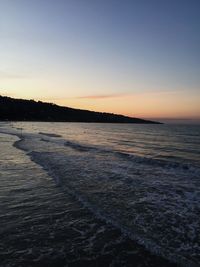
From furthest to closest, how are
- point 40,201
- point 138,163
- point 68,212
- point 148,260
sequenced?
point 138,163
point 40,201
point 68,212
point 148,260

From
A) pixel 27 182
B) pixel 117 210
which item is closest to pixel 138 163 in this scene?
pixel 27 182

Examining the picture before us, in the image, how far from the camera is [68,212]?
31.7ft

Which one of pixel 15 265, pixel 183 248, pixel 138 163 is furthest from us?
pixel 138 163

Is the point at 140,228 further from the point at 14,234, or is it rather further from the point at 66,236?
the point at 14,234

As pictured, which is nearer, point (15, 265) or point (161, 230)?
point (15, 265)

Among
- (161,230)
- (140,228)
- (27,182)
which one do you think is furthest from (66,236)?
(27,182)

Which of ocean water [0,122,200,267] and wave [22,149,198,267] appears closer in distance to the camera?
ocean water [0,122,200,267]

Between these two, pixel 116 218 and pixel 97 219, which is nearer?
pixel 97 219

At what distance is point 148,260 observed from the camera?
6586mm

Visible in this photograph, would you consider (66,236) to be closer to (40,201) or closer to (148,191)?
(40,201)

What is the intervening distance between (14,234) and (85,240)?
6.46 feet

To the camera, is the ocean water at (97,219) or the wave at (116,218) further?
the wave at (116,218)

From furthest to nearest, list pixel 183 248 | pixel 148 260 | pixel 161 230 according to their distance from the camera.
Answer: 1. pixel 161 230
2. pixel 183 248
3. pixel 148 260

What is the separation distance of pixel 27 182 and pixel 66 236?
20.8 ft
